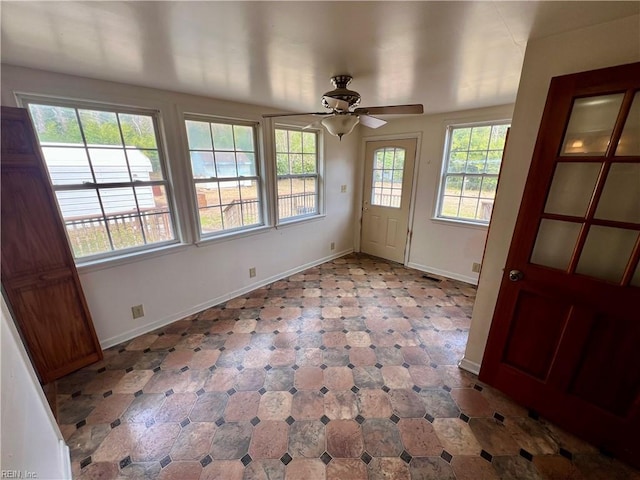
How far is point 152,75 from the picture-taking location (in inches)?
74.2

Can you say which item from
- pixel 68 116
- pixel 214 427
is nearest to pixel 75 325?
pixel 214 427

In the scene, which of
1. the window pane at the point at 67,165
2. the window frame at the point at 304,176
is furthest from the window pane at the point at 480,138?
the window pane at the point at 67,165

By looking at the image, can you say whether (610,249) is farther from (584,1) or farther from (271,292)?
(271,292)

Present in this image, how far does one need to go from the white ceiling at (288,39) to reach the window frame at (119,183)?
0.22 meters

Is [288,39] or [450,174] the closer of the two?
[288,39]

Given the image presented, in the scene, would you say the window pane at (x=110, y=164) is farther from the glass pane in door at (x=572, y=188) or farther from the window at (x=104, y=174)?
the glass pane in door at (x=572, y=188)

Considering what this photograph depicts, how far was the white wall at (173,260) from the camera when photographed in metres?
1.90

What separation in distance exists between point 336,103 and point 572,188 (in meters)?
1.51

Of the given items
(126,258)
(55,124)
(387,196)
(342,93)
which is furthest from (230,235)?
(387,196)

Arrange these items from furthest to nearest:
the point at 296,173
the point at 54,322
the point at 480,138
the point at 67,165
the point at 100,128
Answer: the point at 296,173, the point at 480,138, the point at 100,128, the point at 67,165, the point at 54,322

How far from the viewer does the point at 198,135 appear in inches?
101

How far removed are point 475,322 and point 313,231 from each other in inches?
97.7

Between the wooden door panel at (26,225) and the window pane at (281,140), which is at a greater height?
the window pane at (281,140)

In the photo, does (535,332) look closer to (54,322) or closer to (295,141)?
(295,141)
